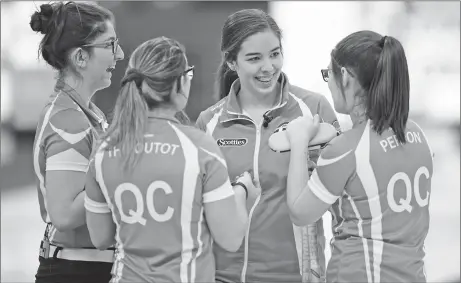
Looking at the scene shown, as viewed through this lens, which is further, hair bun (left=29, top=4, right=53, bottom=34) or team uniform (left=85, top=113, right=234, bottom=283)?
hair bun (left=29, top=4, right=53, bottom=34)

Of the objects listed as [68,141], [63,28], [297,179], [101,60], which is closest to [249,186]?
[297,179]

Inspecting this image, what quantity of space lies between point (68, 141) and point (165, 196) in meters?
0.47

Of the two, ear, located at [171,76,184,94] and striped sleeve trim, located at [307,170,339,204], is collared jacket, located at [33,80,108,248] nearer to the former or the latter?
ear, located at [171,76,184,94]

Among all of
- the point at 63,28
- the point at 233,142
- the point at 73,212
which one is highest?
the point at 63,28

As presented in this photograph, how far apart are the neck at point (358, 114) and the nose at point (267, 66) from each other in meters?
0.42

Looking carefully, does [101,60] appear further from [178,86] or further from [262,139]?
[262,139]

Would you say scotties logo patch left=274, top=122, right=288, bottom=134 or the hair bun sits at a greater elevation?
the hair bun

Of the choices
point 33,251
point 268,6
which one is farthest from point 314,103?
point 268,6

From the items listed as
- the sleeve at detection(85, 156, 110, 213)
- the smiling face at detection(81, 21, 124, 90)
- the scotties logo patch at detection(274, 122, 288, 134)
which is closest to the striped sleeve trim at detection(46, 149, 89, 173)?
the sleeve at detection(85, 156, 110, 213)

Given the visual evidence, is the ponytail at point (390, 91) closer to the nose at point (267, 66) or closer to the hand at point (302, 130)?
the hand at point (302, 130)

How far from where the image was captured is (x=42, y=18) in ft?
6.98

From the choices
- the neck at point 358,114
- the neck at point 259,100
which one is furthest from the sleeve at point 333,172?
the neck at point 259,100

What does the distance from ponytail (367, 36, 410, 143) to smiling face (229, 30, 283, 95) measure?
20.4 inches

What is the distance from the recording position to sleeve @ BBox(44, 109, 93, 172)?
2.00 metres
